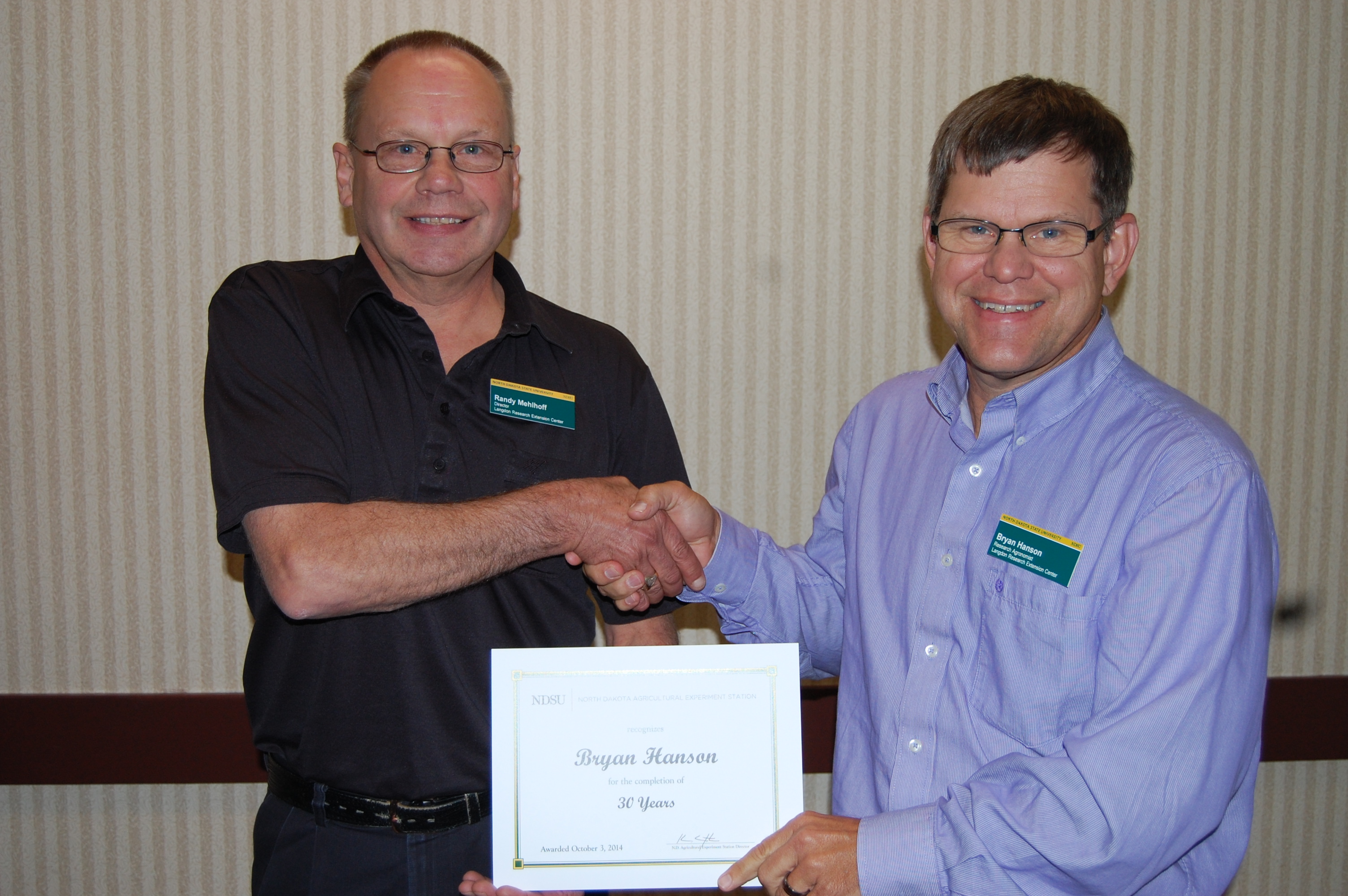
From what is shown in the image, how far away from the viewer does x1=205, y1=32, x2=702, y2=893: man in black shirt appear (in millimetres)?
1677

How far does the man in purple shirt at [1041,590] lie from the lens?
4.35ft

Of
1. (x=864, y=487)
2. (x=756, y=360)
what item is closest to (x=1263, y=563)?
(x=864, y=487)

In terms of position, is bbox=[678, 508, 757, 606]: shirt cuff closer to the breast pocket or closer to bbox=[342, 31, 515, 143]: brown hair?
the breast pocket

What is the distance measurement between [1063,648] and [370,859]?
1.28m

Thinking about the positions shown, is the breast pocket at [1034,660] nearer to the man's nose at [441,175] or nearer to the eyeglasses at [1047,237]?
the eyeglasses at [1047,237]

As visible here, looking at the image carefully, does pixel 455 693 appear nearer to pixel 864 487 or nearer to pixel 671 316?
pixel 864 487

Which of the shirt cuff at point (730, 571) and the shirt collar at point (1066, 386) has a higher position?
the shirt collar at point (1066, 386)

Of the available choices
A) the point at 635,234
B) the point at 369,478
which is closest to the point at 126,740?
the point at 369,478

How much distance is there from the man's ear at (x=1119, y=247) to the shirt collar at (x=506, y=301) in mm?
1049

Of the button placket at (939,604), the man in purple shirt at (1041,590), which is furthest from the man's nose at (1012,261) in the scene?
the button placket at (939,604)

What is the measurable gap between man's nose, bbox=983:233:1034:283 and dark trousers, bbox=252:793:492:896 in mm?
1342

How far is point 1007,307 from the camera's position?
5.15 ft

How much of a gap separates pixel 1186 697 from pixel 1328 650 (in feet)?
7.22

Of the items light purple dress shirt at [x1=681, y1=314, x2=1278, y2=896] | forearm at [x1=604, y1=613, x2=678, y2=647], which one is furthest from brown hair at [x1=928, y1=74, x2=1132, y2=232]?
forearm at [x1=604, y1=613, x2=678, y2=647]
